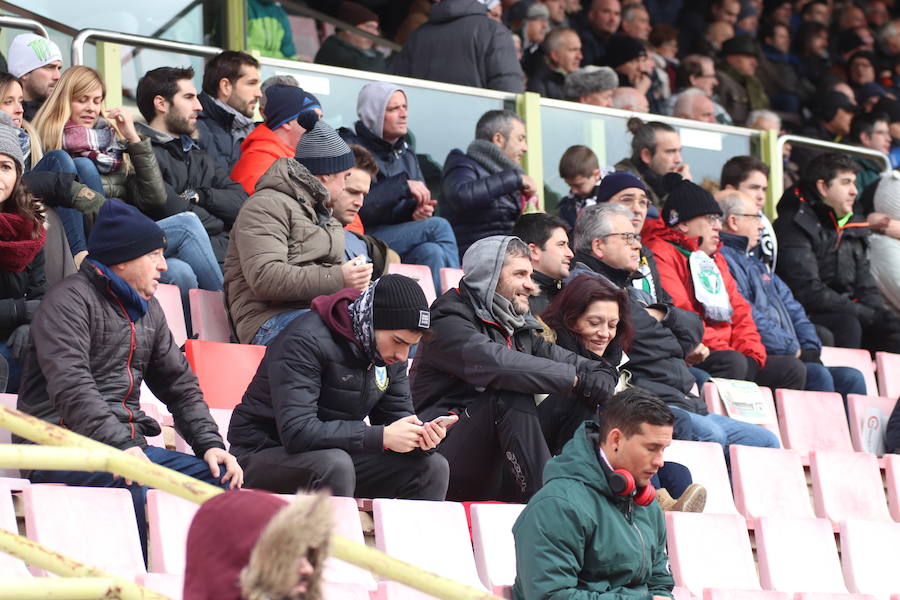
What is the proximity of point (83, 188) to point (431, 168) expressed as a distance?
2488mm

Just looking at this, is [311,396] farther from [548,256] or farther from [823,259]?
[823,259]

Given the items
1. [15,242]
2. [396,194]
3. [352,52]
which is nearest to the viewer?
[15,242]

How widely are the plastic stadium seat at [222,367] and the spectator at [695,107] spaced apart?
5.08m

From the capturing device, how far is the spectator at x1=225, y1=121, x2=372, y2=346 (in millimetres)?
5359

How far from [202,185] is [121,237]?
1930 millimetres

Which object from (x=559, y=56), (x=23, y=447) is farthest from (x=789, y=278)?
(x=23, y=447)

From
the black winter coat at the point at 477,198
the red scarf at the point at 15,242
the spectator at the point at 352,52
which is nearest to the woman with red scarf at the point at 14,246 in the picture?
the red scarf at the point at 15,242

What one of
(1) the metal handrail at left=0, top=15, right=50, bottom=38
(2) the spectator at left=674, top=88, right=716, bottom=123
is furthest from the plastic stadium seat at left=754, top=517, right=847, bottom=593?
(2) the spectator at left=674, top=88, right=716, bottom=123

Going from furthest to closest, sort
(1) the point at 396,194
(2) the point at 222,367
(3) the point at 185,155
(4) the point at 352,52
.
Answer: (4) the point at 352,52 → (1) the point at 396,194 → (3) the point at 185,155 → (2) the point at 222,367

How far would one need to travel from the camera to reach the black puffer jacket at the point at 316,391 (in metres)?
4.36

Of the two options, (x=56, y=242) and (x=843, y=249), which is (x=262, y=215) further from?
(x=843, y=249)

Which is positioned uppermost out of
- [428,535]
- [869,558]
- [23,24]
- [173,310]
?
[23,24]

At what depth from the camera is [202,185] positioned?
6.25m

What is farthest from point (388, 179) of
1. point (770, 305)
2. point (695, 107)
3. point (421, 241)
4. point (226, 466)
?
point (695, 107)
